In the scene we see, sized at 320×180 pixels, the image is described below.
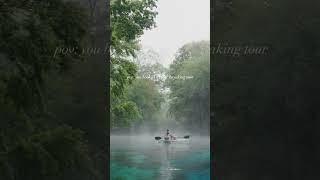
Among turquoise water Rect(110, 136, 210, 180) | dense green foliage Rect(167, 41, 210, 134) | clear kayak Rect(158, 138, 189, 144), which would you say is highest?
dense green foliage Rect(167, 41, 210, 134)

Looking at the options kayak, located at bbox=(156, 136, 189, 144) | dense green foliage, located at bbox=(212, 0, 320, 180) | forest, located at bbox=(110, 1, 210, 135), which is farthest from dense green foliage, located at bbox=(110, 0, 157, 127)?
dense green foliage, located at bbox=(212, 0, 320, 180)

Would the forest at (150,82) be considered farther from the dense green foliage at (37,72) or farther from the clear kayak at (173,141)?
the dense green foliage at (37,72)

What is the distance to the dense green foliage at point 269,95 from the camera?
5535mm

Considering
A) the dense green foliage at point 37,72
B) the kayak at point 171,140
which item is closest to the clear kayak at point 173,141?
the kayak at point 171,140

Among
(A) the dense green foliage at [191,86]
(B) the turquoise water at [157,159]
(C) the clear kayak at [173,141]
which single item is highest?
(A) the dense green foliage at [191,86]

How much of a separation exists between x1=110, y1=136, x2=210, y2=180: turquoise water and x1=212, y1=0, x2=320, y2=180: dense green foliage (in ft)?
0.65

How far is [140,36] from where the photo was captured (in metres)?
5.78

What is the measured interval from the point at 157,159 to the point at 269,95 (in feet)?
3.93

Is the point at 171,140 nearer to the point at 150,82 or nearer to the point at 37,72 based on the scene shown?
the point at 150,82

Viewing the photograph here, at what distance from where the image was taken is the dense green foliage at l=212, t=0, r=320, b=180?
5535mm

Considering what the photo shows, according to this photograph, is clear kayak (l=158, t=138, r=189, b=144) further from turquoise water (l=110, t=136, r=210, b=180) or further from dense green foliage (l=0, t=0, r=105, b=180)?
dense green foliage (l=0, t=0, r=105, b=180)

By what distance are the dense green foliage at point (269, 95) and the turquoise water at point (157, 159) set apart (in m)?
0.20

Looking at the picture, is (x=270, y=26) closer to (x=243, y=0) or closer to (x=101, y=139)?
(x=243, y=0)

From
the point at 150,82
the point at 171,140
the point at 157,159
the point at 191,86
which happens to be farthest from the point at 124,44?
the point at 157,159
